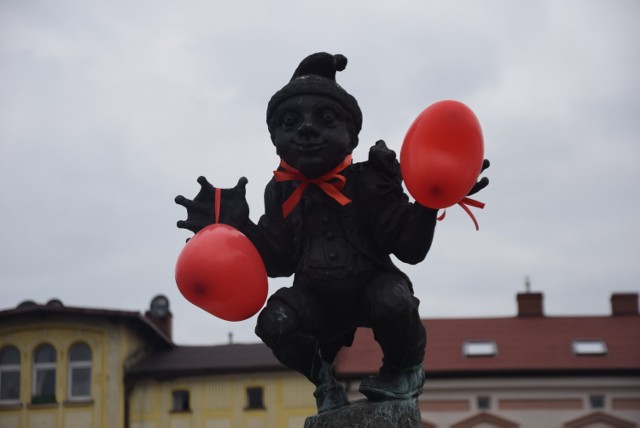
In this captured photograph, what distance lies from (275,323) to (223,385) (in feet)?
70.0

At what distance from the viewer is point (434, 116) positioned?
418cm

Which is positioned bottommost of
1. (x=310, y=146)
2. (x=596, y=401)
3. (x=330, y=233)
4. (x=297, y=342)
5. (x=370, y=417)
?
(x=370, y=417)

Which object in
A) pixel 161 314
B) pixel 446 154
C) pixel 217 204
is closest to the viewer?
pixel 446 154

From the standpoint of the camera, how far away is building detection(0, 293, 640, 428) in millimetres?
24547

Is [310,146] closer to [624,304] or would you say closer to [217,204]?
[217,204]

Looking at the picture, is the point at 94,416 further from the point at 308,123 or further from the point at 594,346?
the point at 308,123

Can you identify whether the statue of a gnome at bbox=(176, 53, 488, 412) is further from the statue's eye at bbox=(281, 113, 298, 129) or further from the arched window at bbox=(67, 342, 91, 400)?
the arched window at bbox=(67, 342, 91, 400)

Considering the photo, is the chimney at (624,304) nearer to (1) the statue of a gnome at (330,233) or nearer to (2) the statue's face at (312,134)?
(1) the statue of a gnome at (330,233)

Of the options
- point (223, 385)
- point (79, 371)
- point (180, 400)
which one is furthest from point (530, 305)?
point (79, 371)

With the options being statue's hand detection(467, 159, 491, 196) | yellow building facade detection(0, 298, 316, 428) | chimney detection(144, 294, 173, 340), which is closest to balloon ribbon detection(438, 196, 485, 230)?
statue's hand detection(467, 159, 491, 196)

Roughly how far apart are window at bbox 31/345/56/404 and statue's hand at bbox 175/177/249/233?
70.0 feet

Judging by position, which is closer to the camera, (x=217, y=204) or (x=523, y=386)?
(x=217, y=204)

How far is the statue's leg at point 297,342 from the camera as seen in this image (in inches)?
175

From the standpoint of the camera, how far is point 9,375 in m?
25.0
